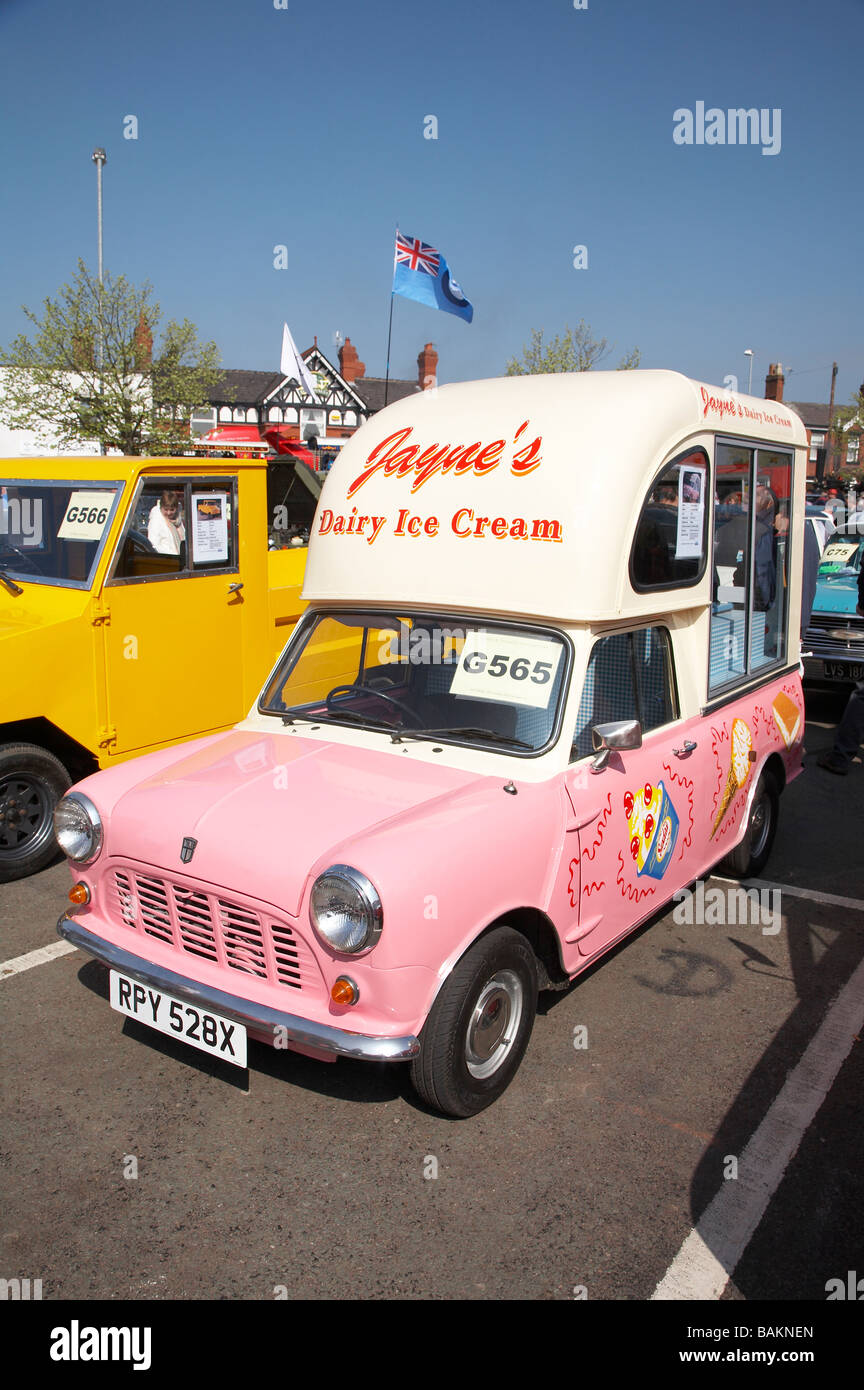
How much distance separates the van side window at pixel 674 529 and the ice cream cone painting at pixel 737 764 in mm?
930

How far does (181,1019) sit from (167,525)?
376 cm

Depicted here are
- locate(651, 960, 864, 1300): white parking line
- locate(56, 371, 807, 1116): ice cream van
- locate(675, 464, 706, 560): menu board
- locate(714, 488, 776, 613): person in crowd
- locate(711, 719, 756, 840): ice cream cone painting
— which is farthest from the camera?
locate(714, 488, 776, 613): person in crowd

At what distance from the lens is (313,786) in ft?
12.1

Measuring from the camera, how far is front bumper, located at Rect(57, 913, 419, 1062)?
3.00 metres

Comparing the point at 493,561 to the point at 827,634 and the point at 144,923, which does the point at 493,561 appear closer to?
the point at 144,923

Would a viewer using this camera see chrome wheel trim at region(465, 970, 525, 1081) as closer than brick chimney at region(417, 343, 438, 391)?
Yes

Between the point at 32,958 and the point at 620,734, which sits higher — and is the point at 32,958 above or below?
below

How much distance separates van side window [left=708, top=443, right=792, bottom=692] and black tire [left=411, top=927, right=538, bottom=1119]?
2.07 meters

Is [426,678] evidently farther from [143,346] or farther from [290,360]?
[143,346]

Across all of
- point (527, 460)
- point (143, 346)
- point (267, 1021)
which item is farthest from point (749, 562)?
point (143, 346)

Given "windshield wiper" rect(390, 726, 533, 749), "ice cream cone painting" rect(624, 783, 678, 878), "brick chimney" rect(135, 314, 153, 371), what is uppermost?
"brick chimney" rect(135, 314, 153, 371)

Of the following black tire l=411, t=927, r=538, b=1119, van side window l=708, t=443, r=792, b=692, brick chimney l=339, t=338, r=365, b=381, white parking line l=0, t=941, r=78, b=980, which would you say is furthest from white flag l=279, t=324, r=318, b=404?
brick chimney l=339, t=338, r=365, b=381

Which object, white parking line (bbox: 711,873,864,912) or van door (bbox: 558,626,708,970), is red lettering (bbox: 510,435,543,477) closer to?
van door (bbox: 558,626,708,970)

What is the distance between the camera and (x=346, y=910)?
303cm
